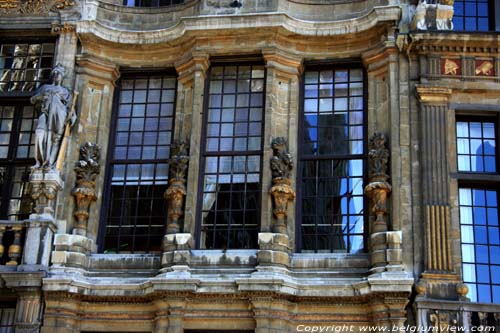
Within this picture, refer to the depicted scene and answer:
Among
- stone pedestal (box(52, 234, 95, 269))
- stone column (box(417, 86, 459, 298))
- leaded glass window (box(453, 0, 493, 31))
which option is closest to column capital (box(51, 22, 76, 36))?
stone pedestal (box(52, 234, 95, 269))

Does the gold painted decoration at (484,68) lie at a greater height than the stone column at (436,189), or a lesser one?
greater

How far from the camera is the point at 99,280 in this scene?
54.9 feet

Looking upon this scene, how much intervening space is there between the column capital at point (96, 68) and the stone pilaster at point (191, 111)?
1.41 meters

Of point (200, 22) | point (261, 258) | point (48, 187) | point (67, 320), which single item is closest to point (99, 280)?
point (67, 320)

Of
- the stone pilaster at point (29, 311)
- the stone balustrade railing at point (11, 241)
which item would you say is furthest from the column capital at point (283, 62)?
the stone pilaster at point (29, 311)

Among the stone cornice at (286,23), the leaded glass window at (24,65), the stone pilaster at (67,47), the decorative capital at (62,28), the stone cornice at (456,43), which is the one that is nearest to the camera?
the stone cornice at (456,43)

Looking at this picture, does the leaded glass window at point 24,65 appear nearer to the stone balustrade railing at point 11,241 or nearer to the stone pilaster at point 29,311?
the stone balustrade railing at point 11,241

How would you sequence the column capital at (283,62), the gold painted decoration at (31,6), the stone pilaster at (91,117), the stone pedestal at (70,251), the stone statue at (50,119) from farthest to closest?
the gold painted decoration at (31,6) → the column capital at (283,62) → the stone pilaster at (91,117) → the stone statue at (50,119) → the stone pedestal at (70,251)

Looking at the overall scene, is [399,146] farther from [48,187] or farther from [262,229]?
[48,187]

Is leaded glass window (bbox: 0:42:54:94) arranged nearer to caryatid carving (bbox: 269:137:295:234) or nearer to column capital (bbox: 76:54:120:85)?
column capital (bbox: 76:54:120:85)

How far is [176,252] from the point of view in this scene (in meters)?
16.6

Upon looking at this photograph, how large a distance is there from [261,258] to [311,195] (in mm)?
1784

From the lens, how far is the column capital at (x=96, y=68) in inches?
734

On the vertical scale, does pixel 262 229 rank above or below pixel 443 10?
below
